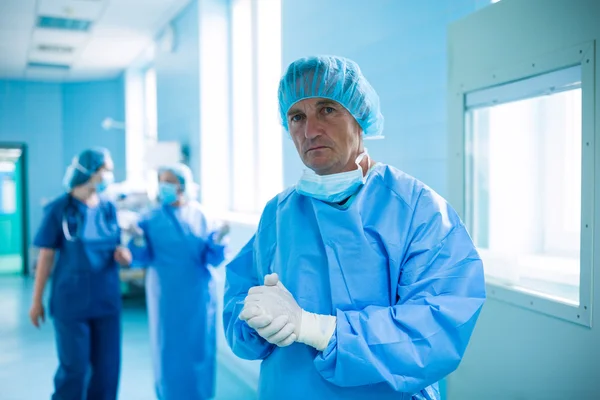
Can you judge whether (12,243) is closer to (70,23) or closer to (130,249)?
(70,23)

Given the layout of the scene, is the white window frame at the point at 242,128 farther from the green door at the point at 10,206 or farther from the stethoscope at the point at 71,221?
the green door at the point at 10,206

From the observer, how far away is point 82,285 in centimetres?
Result: 226

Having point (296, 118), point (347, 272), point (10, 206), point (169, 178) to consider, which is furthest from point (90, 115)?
point (347, 272)

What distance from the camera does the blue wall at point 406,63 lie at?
4.96 ft

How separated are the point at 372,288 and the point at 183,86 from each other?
11.1 feet

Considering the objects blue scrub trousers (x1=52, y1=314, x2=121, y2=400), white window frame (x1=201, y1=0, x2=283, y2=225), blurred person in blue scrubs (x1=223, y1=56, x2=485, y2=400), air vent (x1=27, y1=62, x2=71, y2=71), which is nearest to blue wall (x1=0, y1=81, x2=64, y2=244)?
air vent (x1=27, y1=62, x2=71, y2=71)

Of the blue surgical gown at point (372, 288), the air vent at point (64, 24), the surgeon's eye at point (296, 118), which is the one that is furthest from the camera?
the air vent at point (64, 24)

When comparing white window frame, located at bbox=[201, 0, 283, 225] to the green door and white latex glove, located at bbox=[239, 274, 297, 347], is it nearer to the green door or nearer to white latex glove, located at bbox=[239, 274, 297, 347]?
white latex glove, located at bbox=[239, 274, 297, 347]

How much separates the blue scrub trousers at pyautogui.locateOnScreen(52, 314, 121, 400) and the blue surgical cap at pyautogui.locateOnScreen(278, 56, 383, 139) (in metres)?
1.70

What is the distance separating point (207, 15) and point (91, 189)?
172 cm

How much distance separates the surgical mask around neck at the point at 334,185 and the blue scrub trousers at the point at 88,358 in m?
1.65

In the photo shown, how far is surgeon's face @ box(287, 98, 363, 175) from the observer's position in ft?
3.40

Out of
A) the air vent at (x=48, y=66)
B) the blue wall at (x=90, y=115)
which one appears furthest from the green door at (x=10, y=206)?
the air vent at (x=48, y=66)

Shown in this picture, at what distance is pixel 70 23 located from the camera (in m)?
4.26
